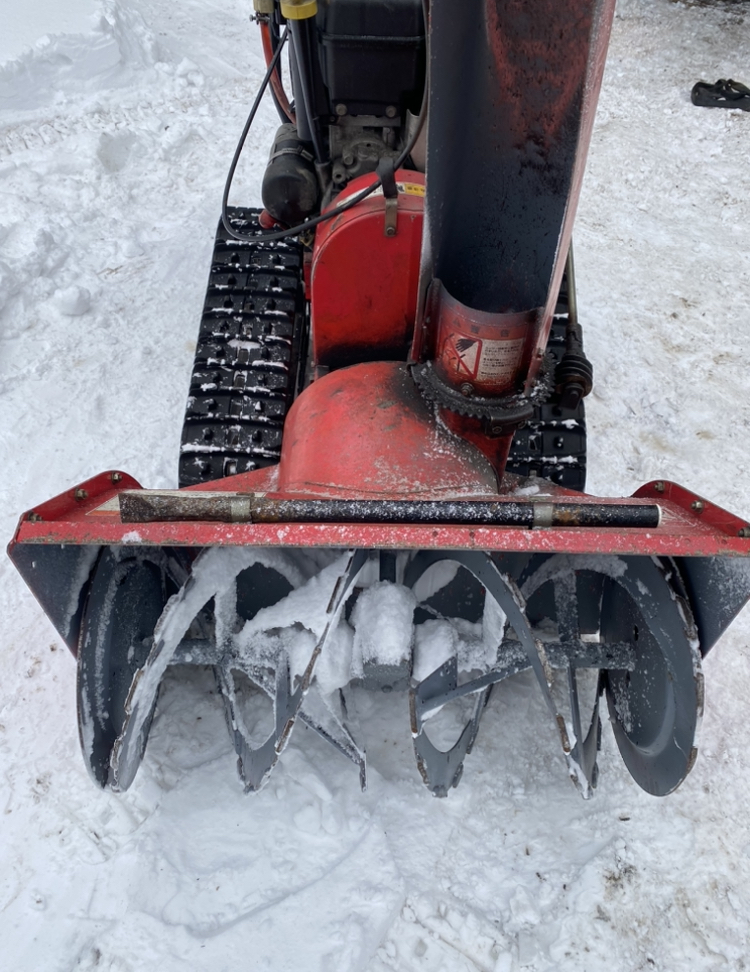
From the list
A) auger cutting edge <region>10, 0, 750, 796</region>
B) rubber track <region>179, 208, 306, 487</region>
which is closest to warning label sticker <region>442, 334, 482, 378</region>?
auger cutting edge <region>10, 0, 750, 796</region>

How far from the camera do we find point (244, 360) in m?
3.13

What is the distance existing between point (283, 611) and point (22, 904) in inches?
41.2

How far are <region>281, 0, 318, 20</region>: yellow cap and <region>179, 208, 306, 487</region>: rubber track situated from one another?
1175 mm

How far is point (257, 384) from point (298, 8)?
1280mm

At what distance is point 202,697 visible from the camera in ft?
8.40

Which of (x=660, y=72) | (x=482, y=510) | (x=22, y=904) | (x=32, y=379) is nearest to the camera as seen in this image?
(x=482, y=510)

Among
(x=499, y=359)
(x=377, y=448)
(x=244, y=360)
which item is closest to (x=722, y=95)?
(x=244, y=360)

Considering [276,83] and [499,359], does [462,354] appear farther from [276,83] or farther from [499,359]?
[276,83]

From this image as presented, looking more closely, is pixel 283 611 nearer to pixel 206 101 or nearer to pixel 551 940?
pixel 551 940

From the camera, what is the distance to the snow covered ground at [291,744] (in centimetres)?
210

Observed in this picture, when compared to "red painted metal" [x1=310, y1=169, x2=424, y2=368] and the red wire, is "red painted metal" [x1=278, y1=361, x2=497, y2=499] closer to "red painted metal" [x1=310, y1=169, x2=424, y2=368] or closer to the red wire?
"red painted metal" [x1=310, y1=169, x2=424, y2=368]

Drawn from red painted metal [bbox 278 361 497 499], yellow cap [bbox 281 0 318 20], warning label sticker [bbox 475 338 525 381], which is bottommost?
red painted metal [bbox 278 361 497 499]

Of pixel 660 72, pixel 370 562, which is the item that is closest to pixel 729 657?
pixel 370 562

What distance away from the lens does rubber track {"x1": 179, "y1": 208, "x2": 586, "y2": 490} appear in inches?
115
